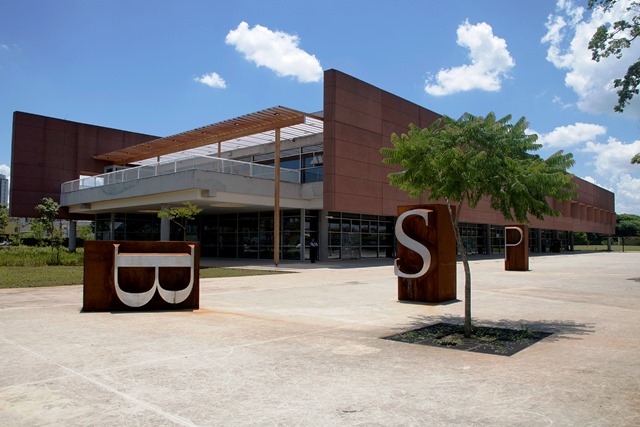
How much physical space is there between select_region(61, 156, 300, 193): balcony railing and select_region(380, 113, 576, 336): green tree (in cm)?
2023

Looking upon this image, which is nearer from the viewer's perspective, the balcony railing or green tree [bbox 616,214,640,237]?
the balcony railing

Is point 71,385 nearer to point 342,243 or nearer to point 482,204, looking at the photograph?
point 342,243

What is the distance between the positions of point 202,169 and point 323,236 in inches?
363

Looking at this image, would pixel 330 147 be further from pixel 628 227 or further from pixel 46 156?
pixel 628 227

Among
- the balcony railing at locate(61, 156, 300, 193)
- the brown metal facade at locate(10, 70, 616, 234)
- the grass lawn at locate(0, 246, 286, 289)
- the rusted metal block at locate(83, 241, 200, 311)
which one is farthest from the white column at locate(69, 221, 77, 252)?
the rusted metal block at locate(83, 241, 200, 311)

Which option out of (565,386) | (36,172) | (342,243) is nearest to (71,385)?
(565,386)

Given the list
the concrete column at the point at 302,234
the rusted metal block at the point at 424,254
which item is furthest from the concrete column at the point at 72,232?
the rusted metal block at the point at 424,254

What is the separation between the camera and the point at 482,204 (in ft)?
149

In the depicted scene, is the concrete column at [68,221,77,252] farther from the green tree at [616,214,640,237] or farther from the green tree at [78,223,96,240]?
the green tree at [616,214,640,237]

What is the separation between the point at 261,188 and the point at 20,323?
2074 cm

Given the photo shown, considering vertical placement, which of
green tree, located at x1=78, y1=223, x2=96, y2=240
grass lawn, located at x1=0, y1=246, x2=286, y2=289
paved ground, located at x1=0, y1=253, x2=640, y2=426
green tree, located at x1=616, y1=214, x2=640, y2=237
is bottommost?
paved ground, located at x1=0, y1=253, x2=640, y2=426

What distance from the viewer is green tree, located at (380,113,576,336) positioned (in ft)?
25.6

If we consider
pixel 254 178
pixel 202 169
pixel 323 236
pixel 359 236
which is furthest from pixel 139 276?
pixel 359 236

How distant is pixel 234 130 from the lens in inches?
1200
